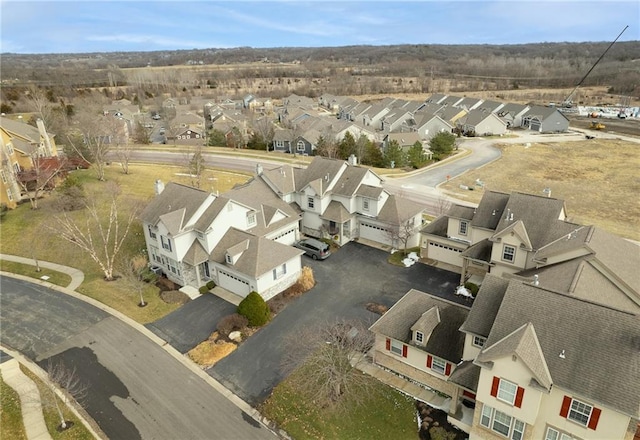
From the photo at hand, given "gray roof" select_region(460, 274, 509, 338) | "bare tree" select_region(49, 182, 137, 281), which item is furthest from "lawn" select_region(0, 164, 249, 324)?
"gray roof" select_region(460, 274, 509, 338)

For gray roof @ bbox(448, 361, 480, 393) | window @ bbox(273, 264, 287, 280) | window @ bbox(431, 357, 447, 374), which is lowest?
window @ bbox(431, 357, 447, 374)

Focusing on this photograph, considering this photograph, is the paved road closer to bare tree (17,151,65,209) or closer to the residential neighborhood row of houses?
the residential neighborhood row of houses

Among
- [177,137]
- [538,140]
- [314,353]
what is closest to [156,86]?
[177,137]

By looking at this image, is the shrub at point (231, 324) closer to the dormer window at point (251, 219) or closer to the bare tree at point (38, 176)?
the dormer window at point (251, 219)

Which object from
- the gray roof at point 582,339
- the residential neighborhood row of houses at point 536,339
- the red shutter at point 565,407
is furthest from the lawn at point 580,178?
the red shutter at point 565,407

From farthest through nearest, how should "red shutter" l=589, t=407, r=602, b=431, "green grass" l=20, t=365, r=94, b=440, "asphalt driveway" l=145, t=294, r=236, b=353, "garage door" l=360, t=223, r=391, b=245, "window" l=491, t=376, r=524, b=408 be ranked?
"garage door" l=360, t=223, r=391, b=245, "asphalt driveway" l=145, t=294, r=236, b=353, "green grass" l=20, t=365, r=94, b=440, "window" l=491, t=376, r=524, b=408, "red shutter" l=589, t=407, r=602, b=431
